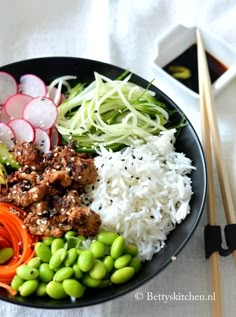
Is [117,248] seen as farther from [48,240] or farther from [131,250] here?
[48,240]

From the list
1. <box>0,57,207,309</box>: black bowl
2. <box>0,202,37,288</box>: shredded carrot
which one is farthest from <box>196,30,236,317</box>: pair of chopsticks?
<box>0,202,37,288</box>: shredded carrot

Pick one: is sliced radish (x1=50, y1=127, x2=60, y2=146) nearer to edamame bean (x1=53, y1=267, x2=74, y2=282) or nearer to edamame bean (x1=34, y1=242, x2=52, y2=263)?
edamame bean (x1=34, y1=242, x2=52, y2=263)

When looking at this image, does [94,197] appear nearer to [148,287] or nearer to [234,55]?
[148,287]

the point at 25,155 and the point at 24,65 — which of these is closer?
the point at 25,155

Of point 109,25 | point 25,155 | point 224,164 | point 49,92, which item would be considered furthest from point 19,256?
point 109,25

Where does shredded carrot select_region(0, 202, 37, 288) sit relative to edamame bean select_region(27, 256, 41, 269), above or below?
above

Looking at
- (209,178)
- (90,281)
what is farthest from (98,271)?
(209,178)
